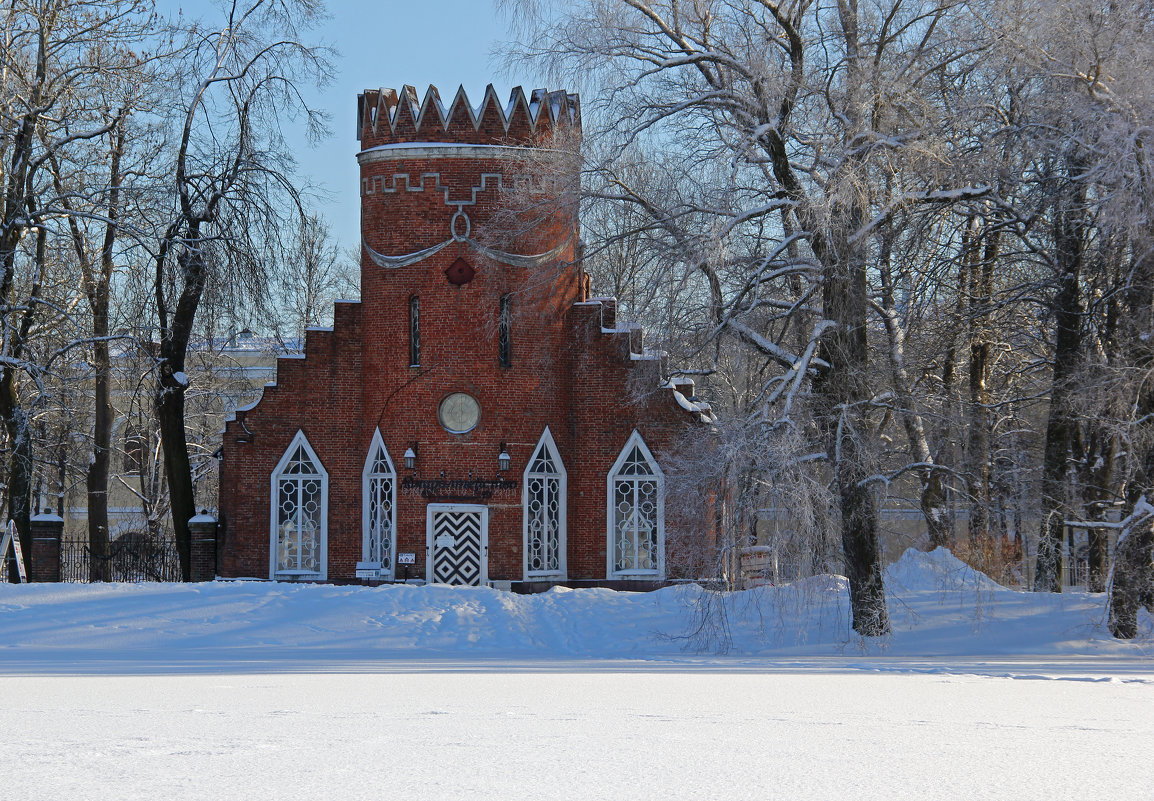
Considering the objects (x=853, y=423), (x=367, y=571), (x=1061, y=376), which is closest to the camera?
(x=853, y=423)

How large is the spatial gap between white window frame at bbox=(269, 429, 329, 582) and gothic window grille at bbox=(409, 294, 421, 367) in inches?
116

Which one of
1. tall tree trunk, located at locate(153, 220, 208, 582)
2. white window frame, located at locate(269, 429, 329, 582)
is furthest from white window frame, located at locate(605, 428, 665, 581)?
tall tree trunk, located at locate(153, 220, 208, 582)

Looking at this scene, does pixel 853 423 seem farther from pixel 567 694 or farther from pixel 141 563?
pixel 141 563

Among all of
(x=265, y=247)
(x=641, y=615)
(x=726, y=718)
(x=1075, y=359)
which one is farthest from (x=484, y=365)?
(x=726, y=718)

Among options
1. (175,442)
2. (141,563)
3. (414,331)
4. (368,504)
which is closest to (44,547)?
(141,563)

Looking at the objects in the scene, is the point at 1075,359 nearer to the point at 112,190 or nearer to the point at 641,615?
the point at 641,615

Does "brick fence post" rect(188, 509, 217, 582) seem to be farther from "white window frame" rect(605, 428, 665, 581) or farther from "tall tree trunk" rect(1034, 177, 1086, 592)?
"tall tree trunk" rect(1034, 177, 1086, 592)

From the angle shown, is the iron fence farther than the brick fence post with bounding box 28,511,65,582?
Yes

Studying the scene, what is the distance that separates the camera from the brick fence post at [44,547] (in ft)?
82.1

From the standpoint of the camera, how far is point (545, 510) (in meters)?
27.2

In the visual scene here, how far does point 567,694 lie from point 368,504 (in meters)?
15.6

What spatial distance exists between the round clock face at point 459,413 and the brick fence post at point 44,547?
25.3 feet

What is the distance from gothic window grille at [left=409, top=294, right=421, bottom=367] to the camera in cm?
2716

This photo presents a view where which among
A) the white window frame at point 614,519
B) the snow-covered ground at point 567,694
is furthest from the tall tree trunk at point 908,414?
the white window frame at point 614,519
